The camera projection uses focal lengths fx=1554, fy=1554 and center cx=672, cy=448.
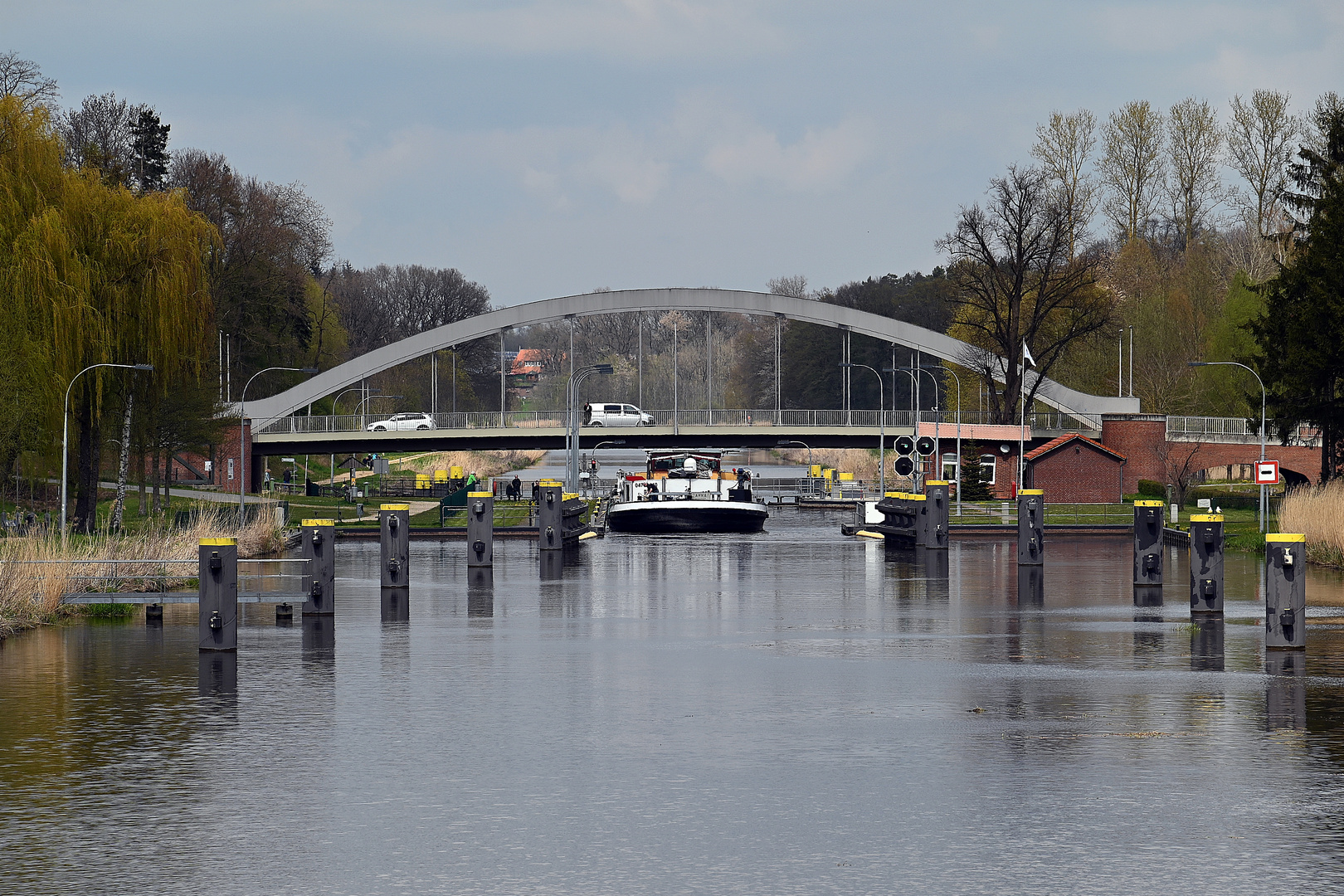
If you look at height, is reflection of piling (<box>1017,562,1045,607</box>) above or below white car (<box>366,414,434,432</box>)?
below

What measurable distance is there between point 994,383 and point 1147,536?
63.9m

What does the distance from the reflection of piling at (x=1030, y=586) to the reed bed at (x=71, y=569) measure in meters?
14.2

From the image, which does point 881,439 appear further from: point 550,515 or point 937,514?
point 550,515

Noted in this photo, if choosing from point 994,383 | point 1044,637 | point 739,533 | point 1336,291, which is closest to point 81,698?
point 1044,637

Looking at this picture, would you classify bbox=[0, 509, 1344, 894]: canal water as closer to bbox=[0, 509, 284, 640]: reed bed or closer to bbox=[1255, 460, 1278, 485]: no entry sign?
bbox=[0, 509, 284, 640]: reed bed

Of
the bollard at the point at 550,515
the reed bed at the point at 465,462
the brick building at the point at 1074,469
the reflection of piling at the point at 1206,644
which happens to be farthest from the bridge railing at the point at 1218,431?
the reflection of piling at the point at 1206,644

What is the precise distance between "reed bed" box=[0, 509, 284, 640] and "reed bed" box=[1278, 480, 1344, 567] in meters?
23.7

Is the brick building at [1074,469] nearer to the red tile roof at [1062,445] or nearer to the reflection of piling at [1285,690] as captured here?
the red tile roof at [1062,445]

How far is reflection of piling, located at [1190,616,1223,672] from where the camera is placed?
18.3 meters

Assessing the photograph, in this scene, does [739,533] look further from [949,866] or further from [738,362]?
[738,362]

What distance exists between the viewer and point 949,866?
30.2 ft

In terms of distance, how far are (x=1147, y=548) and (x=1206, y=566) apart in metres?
5.91

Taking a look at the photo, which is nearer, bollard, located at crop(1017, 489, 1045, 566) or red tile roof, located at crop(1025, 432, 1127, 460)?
bollard, located at crop(1017, 489, 1045, 566)

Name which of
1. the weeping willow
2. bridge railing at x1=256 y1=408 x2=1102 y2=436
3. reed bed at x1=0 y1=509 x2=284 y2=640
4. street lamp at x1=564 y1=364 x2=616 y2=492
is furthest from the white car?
reed bed at x1=0 y1=509 x2=284 y2=640
